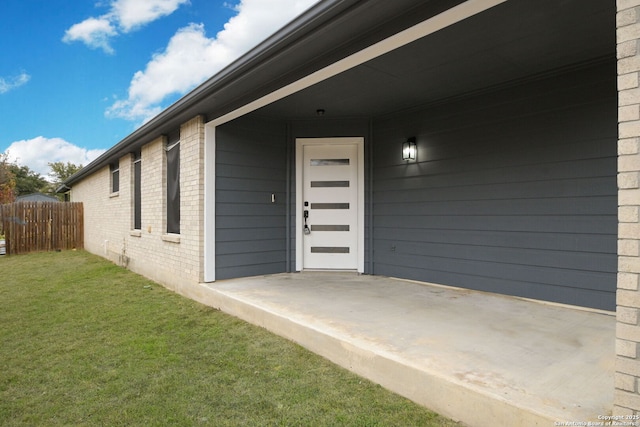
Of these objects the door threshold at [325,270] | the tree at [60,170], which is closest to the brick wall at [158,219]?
the door threshold at [325,270]

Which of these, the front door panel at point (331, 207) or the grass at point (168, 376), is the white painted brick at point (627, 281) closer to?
the grass at point (168, 376)

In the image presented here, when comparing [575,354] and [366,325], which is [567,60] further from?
[366,325]

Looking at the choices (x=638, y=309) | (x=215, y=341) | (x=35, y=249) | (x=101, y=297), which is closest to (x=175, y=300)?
(x=101, y=297)

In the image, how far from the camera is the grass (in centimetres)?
221

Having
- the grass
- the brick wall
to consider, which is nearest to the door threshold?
the brick wall

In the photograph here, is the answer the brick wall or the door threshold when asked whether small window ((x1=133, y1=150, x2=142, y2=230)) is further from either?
the door threshold

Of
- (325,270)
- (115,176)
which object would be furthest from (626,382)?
(115,176)

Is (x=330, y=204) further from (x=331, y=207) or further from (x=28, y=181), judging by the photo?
(x=28, y=181)

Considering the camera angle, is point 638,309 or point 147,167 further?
point 147,167

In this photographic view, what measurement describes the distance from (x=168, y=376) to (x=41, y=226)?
1270cm

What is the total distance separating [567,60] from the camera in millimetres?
3635

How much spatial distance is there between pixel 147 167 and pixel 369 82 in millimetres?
4621

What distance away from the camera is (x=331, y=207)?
590 centimetres

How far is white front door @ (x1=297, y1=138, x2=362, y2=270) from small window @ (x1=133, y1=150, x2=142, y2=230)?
3.60 metres
